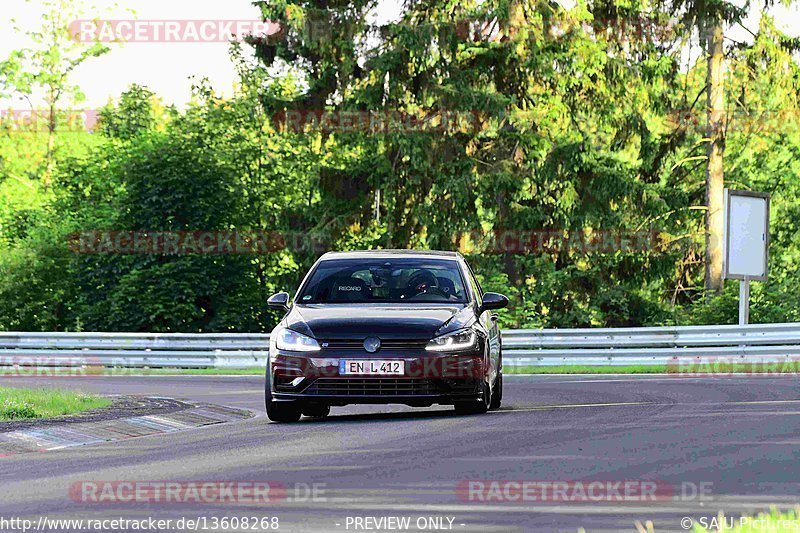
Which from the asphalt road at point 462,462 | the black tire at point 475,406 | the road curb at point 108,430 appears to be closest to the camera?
the asphalt road at point 462,462

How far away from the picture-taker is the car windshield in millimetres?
16141

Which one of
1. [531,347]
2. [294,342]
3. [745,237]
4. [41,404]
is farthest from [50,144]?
[294,342]

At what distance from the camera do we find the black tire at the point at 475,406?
1542cm

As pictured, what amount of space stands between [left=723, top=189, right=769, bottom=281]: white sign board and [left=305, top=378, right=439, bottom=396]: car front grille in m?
17.2

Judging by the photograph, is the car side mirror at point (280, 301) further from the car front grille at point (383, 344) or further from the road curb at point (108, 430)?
the road curb at point (108, 430)

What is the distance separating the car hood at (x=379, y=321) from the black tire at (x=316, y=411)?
1191 millimetres

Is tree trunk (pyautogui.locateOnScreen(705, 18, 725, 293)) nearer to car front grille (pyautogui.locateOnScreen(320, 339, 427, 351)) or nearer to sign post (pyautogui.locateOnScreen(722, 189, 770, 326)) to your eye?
sign post (pyautogui.locateOnScreen(722, 189, 770, 326))

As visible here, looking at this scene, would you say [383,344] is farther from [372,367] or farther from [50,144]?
[50,144]

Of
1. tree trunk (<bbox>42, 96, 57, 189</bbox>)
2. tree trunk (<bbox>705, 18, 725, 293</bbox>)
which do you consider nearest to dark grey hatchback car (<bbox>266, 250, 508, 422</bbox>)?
tree trunk (<bbox>705, 18, 725, 293</bbox>)

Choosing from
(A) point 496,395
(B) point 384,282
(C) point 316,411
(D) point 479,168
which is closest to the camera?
(B) point 384,282

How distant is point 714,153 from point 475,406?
96.1 feet

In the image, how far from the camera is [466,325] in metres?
15.2

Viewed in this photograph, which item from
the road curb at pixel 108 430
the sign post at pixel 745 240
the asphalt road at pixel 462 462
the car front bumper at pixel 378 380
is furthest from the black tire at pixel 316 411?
the sign post at pixel 745 240

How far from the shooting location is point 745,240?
102 ft
